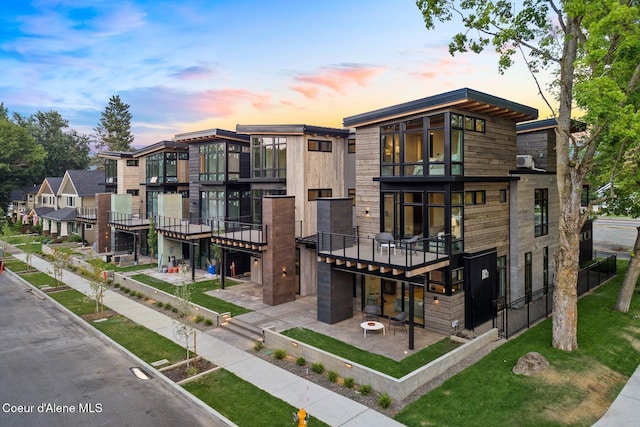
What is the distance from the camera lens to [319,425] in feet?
28.7

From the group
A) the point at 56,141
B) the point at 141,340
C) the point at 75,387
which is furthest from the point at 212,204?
the point at 56,141

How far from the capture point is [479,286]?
580 inches

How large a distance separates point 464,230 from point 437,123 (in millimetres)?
4190

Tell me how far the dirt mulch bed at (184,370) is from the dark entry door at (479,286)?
9430 millimetres

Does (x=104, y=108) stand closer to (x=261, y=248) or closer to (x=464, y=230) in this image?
(x=261, y=248)

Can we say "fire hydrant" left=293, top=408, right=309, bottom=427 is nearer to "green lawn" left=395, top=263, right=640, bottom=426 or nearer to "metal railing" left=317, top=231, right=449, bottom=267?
"green lawn" left=395, top=263, right=640, bottom=426

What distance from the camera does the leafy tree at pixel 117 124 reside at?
252 ft

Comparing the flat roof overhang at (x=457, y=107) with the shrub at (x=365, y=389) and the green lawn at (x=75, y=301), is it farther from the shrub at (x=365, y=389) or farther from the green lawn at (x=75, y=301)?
the green lawn at (x=75, y=301)

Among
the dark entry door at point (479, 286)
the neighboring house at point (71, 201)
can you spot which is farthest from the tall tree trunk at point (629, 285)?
the neighboring house at point (71, 201)

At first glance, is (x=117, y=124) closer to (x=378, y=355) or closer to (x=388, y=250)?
(x=388, y=250)

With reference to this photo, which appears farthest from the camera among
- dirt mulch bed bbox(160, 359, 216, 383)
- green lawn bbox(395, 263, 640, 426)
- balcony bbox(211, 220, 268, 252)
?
balcony bbox(211, 220, 268, 252)

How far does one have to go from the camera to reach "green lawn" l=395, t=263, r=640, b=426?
8.92 m

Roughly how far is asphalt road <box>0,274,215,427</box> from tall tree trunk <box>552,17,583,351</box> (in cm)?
1108

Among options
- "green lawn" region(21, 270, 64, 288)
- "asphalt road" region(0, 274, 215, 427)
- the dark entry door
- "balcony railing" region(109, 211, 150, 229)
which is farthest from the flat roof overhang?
"green lawn" region(21, 270, 64, 288)
